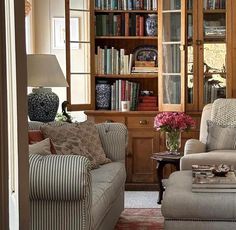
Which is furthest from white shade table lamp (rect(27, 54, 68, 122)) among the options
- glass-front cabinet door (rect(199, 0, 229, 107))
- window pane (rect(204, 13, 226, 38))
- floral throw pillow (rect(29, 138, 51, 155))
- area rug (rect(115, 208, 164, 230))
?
window pane (rect(204, 13, 226, 38))

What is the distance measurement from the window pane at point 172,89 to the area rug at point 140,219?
4.47ft

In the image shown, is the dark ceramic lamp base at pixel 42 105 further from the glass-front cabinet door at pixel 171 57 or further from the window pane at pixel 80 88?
the glass-front cabinet door at pixel 171 57

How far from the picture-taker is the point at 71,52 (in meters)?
5.32

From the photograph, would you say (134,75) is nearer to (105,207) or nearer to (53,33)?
(53,33)

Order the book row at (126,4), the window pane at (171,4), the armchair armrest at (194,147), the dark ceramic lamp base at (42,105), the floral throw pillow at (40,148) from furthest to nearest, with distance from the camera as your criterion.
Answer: the book row at (126,4), the window pane at (171,4), the armchair armrest at (194,147), the dark ceramic lamp base at (42,105), the floral throw pillow at (40,148)

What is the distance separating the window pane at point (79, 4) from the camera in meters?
5.31

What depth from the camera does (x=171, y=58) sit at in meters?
Result: 5.35

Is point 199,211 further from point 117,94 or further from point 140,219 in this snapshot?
point 117,94

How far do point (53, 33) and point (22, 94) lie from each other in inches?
202

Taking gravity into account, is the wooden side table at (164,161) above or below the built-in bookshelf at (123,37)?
below

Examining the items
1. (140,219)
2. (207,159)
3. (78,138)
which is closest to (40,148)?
(78,138)

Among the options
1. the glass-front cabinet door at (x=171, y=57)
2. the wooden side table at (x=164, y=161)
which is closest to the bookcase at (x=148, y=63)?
the glass-front cabinet door at (x=171, y=57)

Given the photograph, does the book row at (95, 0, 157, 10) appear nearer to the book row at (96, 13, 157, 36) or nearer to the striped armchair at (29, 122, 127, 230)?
the book row at (96, 13, 157, 36)

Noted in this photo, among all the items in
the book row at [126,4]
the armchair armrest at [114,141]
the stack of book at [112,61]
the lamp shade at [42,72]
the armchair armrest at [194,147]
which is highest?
the book row at [126,4]
